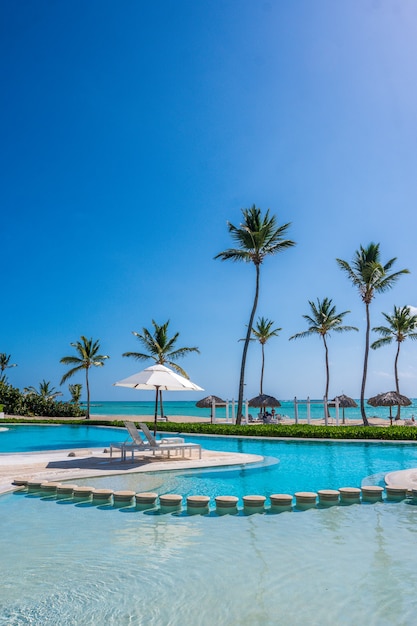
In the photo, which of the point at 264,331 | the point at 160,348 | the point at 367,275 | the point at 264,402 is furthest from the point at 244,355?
the point at 264,331

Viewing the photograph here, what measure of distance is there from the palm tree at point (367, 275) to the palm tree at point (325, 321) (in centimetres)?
602

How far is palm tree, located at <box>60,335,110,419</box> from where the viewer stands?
35875 millimetres

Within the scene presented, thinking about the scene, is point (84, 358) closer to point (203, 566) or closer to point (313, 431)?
point (313, 431)

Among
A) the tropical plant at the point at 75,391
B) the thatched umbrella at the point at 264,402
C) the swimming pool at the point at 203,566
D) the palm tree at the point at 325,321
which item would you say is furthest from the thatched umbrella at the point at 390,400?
the tropical plant at the point at 75,391

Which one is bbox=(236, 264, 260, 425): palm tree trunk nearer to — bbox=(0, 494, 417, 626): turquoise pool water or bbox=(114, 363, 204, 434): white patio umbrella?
bbox=(114, 363, 204, 434): white patio umbrella

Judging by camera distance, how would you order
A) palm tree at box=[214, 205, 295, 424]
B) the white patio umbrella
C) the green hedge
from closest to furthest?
the white patio umbrella
the green hedge
palm tree at box=[214, 205, 295, 424]

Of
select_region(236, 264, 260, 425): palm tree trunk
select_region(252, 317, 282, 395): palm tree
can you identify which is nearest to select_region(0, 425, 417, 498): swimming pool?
select_region(236, 264, 260, 425): palm tree trunk

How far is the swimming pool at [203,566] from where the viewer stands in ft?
13.0

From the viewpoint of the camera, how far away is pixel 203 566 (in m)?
5.09

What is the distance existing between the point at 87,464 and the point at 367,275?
20.1 m

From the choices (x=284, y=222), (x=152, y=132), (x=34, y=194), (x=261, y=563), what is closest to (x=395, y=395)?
A: (x=284, y=222)

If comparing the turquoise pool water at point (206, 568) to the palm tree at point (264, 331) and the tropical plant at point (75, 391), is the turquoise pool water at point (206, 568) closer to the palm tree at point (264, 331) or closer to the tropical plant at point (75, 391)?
the palm tree at point (264, 331)

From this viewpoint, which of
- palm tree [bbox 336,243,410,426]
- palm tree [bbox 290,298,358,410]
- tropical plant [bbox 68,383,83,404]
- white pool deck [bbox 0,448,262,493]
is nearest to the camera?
white pool deck [bbox 0,448,262,493]

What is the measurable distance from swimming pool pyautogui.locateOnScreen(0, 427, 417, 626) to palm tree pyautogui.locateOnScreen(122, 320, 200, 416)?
23.0 m
